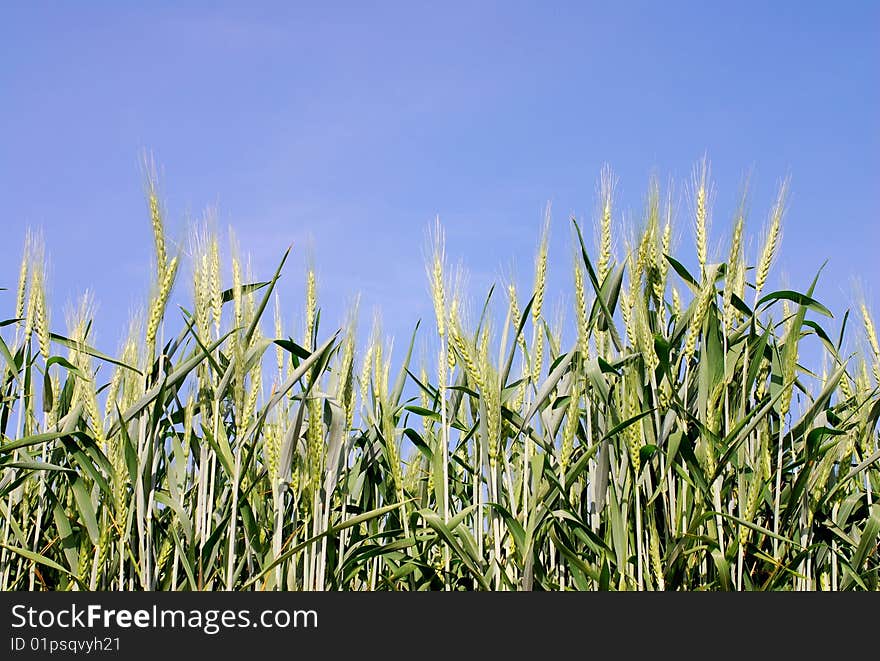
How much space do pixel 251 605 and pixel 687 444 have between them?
1.22m

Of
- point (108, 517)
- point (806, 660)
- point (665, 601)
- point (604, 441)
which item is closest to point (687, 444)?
point (604, 441)

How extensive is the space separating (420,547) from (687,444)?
36.4 inches

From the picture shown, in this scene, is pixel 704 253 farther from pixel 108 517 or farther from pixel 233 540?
pixel 108 517

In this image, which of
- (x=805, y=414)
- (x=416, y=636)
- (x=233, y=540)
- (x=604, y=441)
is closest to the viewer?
(x=416, y=636)

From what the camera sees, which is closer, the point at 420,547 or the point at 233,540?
the point at 233,540

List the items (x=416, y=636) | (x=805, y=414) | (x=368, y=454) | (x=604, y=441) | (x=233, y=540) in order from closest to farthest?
(x=416, y=636), (x=233, y=540), (x=604, y=441), (x=805, y=414), (x=368, y=454)

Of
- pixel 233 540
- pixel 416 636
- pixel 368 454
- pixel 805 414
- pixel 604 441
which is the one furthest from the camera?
pixel 368 454

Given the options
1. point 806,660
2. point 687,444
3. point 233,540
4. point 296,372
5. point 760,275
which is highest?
point 760,275

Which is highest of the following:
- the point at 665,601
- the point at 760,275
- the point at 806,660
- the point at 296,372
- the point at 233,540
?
the point at 760,275

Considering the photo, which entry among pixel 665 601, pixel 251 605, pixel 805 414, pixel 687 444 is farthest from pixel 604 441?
pixel 251 605

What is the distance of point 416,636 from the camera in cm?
222

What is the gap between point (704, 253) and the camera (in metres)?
2.89

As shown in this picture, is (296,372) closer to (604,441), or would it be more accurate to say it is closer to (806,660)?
(604,441)

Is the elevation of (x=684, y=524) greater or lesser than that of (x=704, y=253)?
lesser
